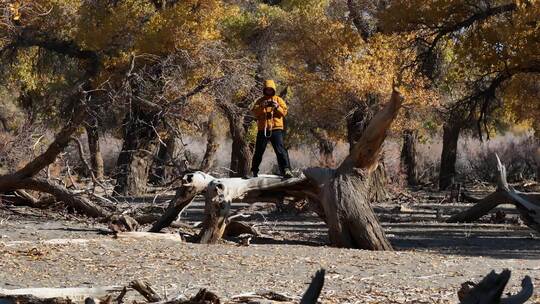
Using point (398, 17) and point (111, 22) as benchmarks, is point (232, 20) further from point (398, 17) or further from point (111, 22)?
point (398, 17)

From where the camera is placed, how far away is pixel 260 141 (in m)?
16.6

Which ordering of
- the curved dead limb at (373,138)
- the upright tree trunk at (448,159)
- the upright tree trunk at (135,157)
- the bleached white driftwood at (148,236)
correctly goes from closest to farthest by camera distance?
1. the curved dead limb at (373,138)
2. the bleached white driftwood at (148,236)
3. the upright tree trunk at (135,157)
4. the upright tree trunk at (448,159)

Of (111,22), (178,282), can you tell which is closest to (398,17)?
(111,22)

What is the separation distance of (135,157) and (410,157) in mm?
14521

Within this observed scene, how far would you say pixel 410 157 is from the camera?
138ft

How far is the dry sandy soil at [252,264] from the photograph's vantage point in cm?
1140

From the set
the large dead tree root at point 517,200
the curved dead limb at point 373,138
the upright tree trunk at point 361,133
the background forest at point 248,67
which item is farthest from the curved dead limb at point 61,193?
the upright tree trunk at point 361,133

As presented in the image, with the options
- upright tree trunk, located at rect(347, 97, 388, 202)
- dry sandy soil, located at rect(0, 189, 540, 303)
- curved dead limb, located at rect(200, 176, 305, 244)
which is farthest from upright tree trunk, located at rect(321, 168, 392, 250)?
upright tree trunk, located at rect(347, 97, 388, 202)

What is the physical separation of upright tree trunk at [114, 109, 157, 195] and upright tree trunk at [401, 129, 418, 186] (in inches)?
476

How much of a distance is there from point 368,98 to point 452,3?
805 centimetres

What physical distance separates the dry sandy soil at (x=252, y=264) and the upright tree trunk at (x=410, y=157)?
23.0 metres

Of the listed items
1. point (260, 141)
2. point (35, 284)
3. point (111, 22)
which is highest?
point (111, 22)

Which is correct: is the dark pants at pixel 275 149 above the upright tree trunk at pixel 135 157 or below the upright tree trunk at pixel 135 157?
above

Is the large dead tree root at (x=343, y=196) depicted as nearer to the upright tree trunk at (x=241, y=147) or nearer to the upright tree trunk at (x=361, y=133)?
the upright tree trunk at (x=361, y=133)
